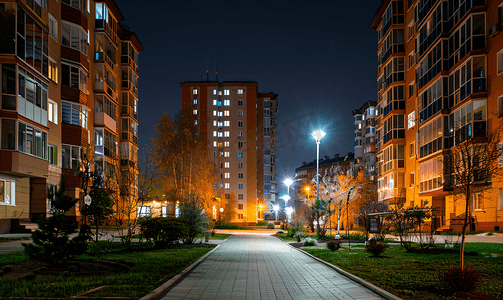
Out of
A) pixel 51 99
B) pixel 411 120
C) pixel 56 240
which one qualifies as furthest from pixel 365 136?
pixel 56 240

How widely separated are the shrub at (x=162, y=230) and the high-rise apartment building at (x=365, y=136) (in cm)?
6955

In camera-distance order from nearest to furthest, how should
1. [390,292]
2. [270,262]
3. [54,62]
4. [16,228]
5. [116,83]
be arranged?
[390,292] → [270,262] → [16,228] → [54,62] → [116,83]

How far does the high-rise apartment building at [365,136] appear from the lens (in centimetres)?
8992

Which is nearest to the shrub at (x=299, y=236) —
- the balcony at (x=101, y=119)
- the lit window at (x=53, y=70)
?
the balcony at (x=101, y=119)

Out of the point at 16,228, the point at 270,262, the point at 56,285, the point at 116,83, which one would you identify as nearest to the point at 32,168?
the point at 16,228

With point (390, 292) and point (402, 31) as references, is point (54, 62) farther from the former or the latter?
point (402, 31)

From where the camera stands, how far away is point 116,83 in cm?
4688

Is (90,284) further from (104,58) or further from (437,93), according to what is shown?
(104,58)

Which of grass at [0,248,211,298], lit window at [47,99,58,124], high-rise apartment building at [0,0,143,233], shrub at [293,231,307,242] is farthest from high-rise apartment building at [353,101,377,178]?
grass at [0,248,211,298]

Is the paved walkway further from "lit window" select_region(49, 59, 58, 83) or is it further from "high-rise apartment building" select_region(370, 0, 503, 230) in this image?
"lit window" select_region(49, 59, 58, 83)

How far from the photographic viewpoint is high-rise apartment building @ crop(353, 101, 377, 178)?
295ft

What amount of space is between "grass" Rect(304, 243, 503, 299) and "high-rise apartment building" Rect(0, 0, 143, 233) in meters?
12.1

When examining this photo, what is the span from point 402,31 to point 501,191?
77.7ft

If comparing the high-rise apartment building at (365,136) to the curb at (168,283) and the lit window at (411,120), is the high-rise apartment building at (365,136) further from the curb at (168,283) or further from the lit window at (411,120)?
the curb at (168,283)
